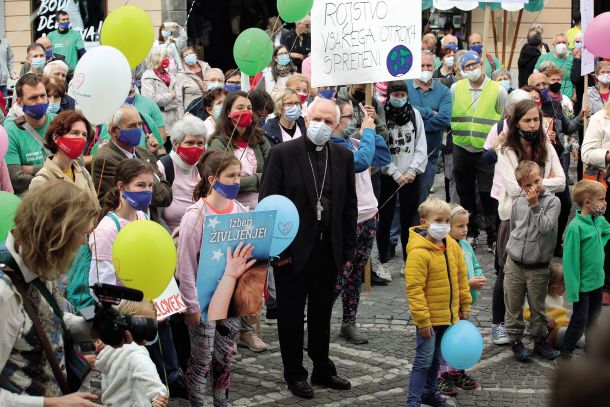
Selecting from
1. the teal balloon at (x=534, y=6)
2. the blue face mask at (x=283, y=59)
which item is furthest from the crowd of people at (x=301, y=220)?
the teal balloon at (x=534, y=6)

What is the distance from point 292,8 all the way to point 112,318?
450cm

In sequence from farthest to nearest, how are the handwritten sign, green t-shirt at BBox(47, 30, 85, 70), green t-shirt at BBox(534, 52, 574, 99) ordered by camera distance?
green t-shirt at BBox(47, 30, 85, 70) < green t-shirt at BBox(534, 52, 574, 99) < the handwritten sign

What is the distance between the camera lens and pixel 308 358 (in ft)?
25.8

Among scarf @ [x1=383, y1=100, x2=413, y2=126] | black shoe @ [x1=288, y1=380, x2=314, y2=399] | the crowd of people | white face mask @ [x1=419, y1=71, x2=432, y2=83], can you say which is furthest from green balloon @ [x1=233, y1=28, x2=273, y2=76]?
white face mask @ [x1=419, y1=71, x2=432, y2=83]

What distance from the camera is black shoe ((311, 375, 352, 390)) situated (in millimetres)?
7055

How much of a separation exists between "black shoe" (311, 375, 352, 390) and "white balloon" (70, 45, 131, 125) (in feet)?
8.38

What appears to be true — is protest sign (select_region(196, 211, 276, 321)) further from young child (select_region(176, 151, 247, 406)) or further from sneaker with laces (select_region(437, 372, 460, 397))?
sneaker with laces (select_region(437, 372, 460, 397))

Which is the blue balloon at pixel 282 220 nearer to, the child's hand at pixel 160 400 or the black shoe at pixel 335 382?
the black shoe at pixel 335 382

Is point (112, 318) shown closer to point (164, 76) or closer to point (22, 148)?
point (22, 148)

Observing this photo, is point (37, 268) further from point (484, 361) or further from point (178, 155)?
point (484, 361)

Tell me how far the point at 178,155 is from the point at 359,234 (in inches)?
72.8

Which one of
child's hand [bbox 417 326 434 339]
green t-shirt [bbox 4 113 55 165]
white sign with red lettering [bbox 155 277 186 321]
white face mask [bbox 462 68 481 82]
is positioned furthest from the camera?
white face mask [bbox 462 68 481 82]

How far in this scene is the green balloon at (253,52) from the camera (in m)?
8.02

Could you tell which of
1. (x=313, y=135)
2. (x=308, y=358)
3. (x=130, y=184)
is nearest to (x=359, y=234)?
(x=308, y=358)
